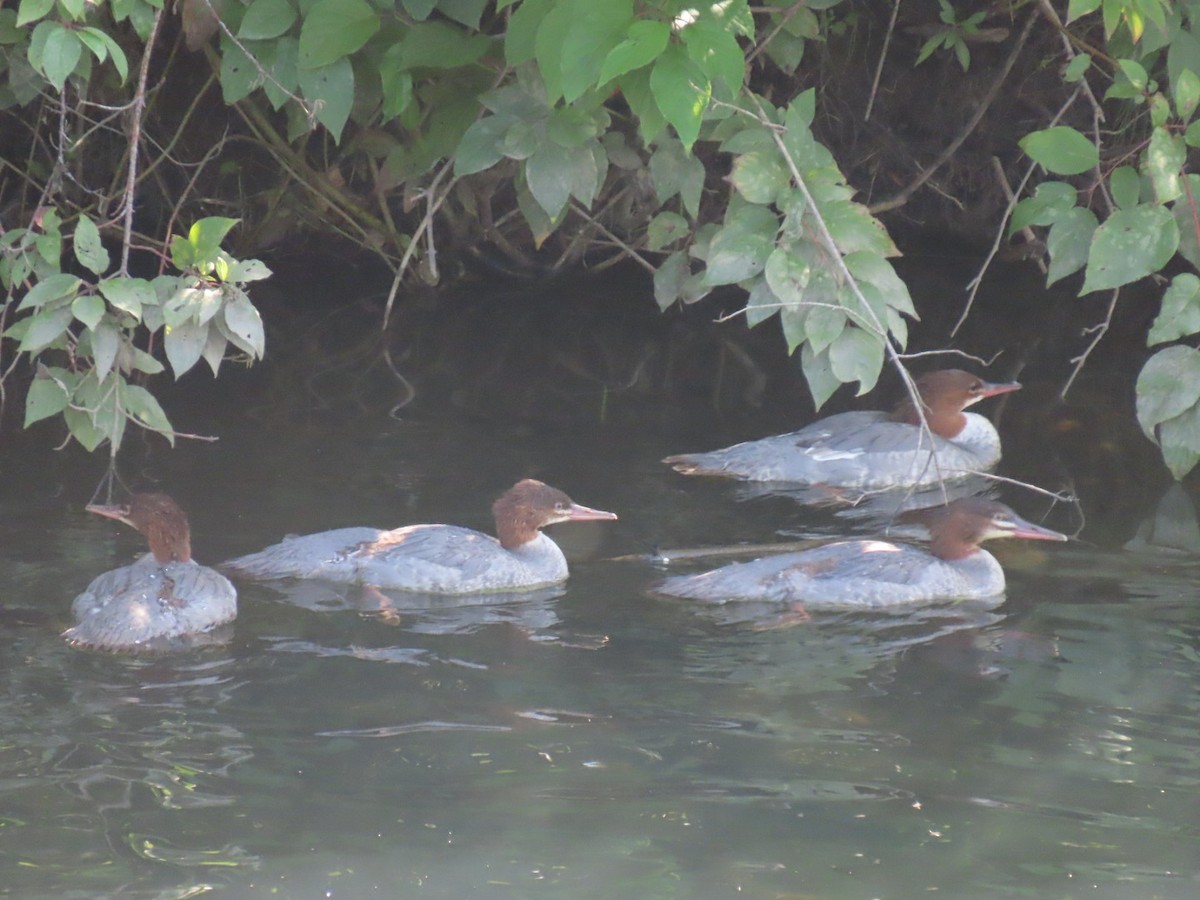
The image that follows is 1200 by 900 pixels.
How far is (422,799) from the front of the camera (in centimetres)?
474

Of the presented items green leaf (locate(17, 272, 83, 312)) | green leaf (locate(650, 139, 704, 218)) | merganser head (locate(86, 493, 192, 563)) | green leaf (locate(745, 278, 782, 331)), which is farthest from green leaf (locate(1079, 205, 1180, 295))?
merganser head (locate(86, 493, 192, 563))

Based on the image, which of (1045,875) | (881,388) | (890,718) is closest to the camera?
(1045,875)

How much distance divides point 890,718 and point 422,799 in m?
1.73

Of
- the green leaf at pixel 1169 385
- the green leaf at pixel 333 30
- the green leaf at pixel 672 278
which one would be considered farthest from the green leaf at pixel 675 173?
the green leaf at pixel 1169 385

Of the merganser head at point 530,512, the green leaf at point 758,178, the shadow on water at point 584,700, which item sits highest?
the green leaf at point 758,178

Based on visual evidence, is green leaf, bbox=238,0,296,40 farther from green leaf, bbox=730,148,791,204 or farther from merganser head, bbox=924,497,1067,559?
merganser head, bbox=924,497,1067,559

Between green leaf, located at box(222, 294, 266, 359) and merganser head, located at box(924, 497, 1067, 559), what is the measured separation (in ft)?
11.9

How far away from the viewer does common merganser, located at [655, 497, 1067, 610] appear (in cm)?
696

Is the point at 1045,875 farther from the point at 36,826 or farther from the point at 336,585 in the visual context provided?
the point at 336,585

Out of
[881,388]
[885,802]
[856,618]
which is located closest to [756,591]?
[856,618]

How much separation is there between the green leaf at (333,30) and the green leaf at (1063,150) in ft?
7.86

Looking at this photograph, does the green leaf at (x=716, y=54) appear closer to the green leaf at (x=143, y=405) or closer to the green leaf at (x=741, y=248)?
the green leaf at (x=741, y=248)

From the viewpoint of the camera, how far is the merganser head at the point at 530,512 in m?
7.45

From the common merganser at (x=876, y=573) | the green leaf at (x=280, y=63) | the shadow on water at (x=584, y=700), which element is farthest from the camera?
the common merganser at (x=876, y=573)
